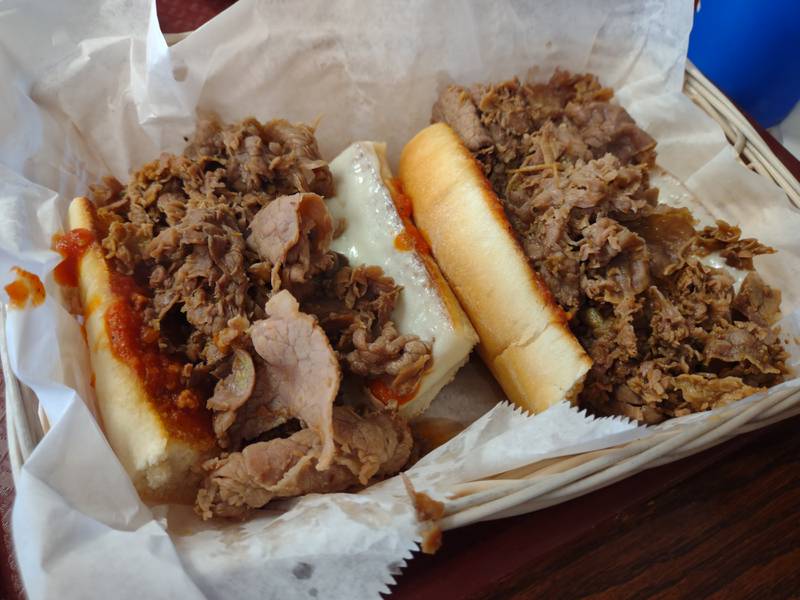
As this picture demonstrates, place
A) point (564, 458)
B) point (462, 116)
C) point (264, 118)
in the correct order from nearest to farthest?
point (564, 458)
point (462, 116)
point (264, 118)

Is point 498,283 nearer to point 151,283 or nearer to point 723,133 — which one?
point 151,283

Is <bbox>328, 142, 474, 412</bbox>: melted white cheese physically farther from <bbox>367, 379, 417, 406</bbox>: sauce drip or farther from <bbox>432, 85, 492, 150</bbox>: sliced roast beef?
<bbox>432, 85, 492, 150</bbox>: sliced roast beef

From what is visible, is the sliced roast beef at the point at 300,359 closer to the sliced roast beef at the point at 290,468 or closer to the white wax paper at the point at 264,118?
the sliced roast beef at the point at 290,468

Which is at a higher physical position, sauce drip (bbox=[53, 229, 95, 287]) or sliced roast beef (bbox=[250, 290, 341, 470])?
sauce drip (bbox=[53, 229, 95, 287])

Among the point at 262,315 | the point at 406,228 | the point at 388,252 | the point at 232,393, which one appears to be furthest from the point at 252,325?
the point at 406,228

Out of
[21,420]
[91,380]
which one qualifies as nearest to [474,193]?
[91,380]

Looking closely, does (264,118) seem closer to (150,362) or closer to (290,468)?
(150,362)

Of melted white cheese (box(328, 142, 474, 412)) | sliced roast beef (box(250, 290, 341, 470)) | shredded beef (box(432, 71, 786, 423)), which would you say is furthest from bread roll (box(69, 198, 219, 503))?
shredded beef (box(432, 71, 786, 423))
